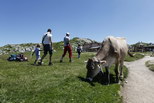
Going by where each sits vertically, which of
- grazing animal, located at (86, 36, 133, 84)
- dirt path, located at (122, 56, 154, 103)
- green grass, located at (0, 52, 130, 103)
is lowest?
dirt path, located at (122, 56, 154, 103)

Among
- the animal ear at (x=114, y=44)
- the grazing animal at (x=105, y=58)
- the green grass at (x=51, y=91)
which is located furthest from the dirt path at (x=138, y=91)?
the animal ear at (x=114, y=44)

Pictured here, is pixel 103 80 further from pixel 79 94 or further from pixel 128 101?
pixel 79 94

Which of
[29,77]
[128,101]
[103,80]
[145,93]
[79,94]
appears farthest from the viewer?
[103,80]

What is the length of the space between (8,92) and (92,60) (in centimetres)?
614

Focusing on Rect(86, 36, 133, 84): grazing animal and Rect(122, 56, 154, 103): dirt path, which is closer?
Rect(122, 56, 154, 103): dirt path

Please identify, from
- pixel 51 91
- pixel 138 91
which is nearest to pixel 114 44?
pixel 138 91

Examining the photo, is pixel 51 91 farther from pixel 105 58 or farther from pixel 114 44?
pixel 114 44

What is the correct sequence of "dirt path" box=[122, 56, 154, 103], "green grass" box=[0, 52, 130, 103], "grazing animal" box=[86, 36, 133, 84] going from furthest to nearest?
"grazing animal" box=[86, 36, 133, 84]
"dirt path" box=[122, 56, 154, 103]
"green grass" box=[0, 52, 130, 103]

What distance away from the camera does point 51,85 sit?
11383 millimetres

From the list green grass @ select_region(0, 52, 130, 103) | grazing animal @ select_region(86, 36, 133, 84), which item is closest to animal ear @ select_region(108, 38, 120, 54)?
grazing animal @ select_region(86, 36, 133, 84)

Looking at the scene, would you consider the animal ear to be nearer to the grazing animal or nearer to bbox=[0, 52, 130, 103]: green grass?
the grazing animal

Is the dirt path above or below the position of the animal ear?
below

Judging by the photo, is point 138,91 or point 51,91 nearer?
point 51,91

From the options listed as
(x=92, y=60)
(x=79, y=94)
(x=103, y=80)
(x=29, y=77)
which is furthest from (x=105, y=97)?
(x=29, y=77)
